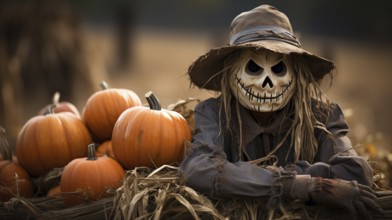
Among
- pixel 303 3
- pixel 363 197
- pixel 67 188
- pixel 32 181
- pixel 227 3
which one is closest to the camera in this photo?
pixel 363 197

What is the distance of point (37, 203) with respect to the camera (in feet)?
11.4

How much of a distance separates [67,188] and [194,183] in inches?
33.7

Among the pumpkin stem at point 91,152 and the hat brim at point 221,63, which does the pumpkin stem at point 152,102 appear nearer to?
the hat brim at point 221,63

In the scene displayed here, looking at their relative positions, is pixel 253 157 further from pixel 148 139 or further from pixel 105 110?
pixel 105 110

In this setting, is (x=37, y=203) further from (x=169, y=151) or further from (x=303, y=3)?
(x=303, y=3)

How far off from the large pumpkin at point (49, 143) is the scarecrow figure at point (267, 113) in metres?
0.89

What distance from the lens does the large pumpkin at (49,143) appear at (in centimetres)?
385

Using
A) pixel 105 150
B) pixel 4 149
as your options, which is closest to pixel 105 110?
pixel 105 150

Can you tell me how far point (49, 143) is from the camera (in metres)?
3.85

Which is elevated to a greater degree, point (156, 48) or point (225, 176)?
point (225, 176)

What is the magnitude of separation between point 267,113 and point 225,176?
69 centimetres

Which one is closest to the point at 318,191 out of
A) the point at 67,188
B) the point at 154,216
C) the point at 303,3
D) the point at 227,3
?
the point at 154,216

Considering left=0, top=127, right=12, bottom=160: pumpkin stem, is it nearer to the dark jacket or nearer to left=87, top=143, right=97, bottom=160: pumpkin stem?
left=87, top=143, right=97, bottom=160: pumpkin stem

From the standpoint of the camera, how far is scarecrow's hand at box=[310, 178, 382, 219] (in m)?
2.95
